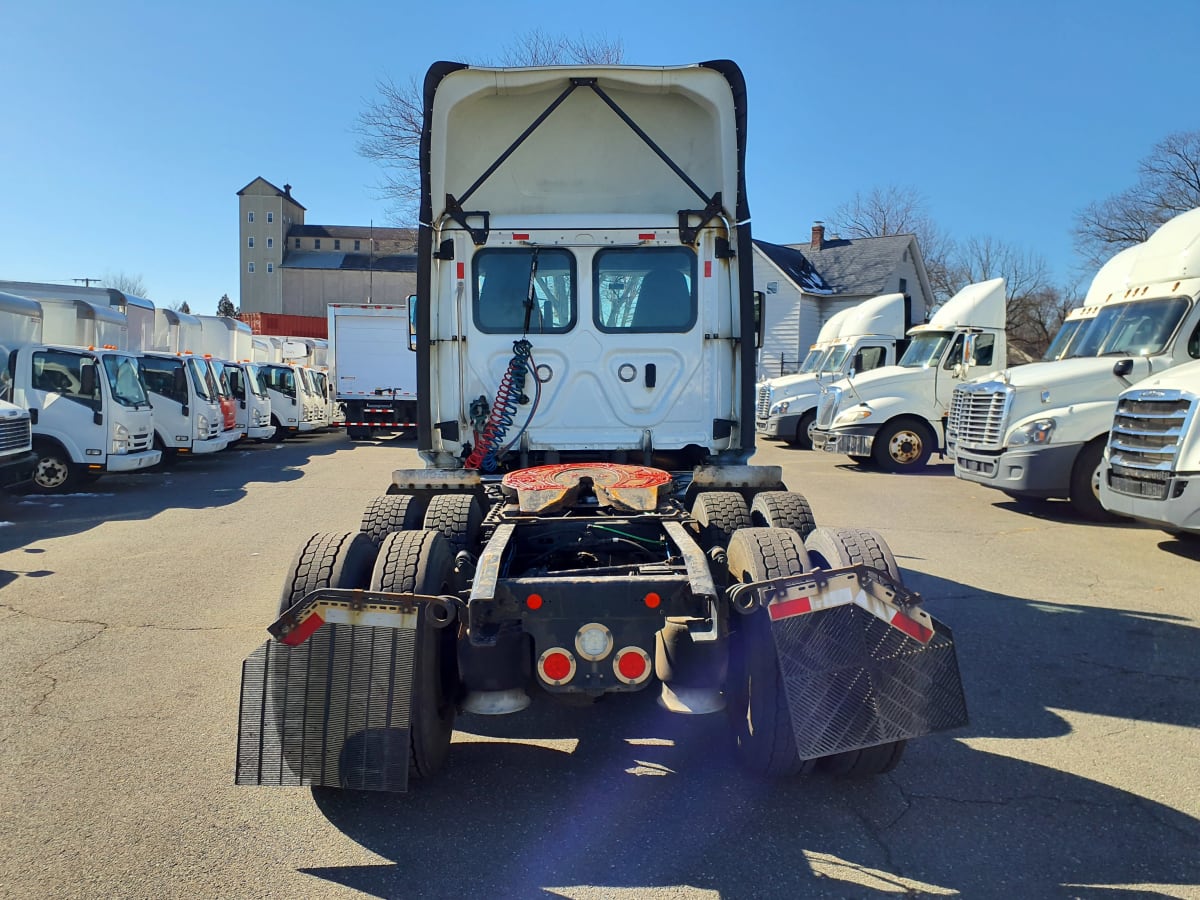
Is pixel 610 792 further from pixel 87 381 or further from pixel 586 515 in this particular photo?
pixel 87 381

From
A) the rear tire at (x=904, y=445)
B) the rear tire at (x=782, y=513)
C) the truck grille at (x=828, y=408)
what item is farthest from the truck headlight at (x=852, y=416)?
the rear tire at (x=782, y=513)

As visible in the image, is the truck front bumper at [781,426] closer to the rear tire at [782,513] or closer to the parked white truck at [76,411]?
the parked white truck at [76,411]

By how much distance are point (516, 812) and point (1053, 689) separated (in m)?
3.21

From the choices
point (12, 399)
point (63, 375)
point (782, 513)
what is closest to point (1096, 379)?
point (782, 513)

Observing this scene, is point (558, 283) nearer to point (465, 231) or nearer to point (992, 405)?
point (465, 231)

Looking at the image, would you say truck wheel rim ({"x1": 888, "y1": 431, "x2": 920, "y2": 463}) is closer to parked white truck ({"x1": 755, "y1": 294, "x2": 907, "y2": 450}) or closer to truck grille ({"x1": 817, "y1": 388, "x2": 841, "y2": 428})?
truck grille ({"x1": 817, "y1": 388, "x2": 841, "y2": 428})

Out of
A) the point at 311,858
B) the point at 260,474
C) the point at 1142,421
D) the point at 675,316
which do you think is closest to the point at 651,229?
the point at 675,316

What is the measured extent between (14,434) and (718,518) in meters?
10.0

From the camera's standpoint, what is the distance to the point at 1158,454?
26.1 feet

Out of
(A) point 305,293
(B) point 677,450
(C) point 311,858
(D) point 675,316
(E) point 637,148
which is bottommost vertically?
(C) point 311,858

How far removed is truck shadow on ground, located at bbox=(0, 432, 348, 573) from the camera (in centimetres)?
1034

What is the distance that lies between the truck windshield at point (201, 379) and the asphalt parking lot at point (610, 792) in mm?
10221

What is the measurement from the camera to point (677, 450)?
21.7 feet

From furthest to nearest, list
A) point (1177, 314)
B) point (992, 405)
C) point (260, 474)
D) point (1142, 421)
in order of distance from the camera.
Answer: point (260, 474) < point (992, 405) < point (1177, 314) < point (1142, 421)
